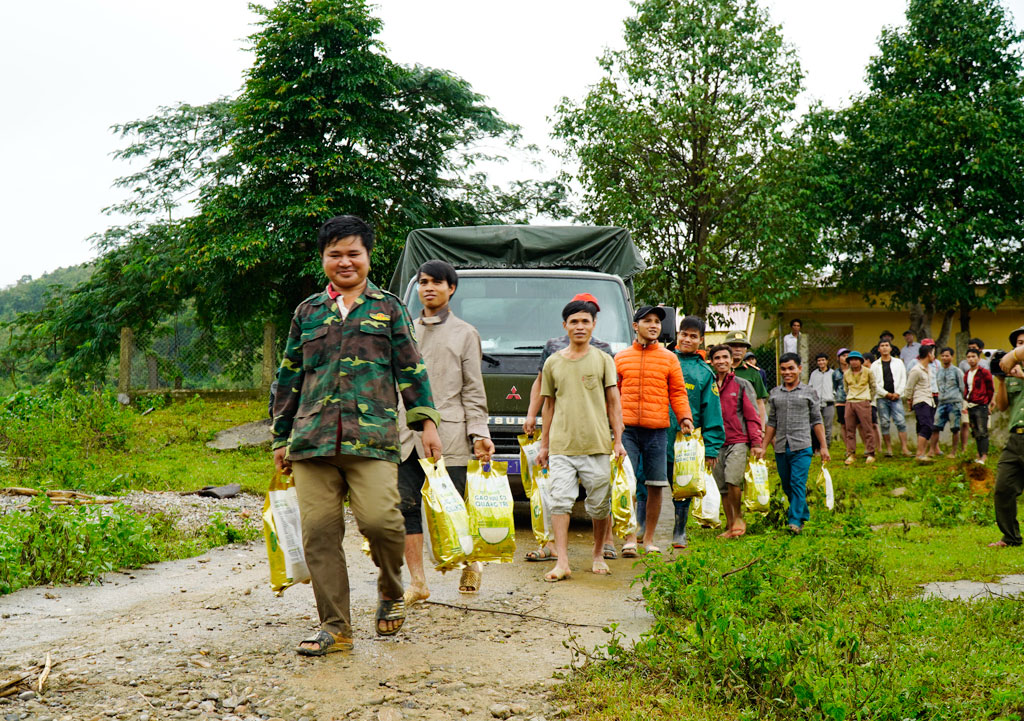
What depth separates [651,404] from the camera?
704 cm

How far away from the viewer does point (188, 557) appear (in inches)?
289

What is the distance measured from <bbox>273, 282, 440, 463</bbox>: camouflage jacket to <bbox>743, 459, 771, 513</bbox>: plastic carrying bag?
170 inches

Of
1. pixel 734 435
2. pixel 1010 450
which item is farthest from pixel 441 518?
pixel 1010 450

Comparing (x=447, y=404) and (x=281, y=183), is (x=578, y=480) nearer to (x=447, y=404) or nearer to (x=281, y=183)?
(x=447, y=404)

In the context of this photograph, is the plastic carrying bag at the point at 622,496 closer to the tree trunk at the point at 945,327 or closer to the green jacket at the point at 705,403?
the green jacket at the point at 705,403

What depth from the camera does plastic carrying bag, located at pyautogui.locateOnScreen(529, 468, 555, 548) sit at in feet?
21.6

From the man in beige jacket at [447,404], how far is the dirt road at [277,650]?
1.46 ft

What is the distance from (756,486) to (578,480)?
2379 mm

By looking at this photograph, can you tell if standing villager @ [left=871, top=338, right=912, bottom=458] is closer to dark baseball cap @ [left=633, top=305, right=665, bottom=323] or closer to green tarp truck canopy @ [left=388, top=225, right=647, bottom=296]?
green tarp truck canopy @ [left=388, top=225, right=647, bottom=296]

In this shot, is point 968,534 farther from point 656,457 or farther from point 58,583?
point 58,583

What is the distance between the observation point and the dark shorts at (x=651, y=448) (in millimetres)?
7047

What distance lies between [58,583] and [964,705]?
5277 mm

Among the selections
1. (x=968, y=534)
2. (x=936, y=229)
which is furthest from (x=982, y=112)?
(x=968, y=534)

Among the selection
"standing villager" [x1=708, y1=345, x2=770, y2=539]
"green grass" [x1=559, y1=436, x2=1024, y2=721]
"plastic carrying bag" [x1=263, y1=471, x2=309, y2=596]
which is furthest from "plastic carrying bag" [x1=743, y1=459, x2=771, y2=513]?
"plastic carrying bag" [x1=263, y1=471, x2=309, y2=596]
